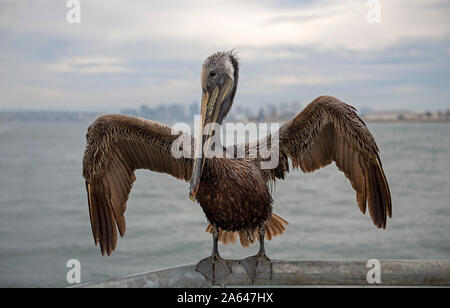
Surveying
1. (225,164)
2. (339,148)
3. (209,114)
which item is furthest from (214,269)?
(339,148)

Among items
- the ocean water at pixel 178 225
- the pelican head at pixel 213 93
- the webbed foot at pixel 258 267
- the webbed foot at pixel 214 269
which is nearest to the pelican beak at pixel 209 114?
the pelican head at pixel 213 93

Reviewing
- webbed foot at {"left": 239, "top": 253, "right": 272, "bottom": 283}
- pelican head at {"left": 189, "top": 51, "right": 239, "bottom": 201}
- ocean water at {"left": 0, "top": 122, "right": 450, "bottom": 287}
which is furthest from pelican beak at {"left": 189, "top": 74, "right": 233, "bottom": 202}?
ocean water at {"left": 0, "top": 122, "right": 450, "bottom": 287}

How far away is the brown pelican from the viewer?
2600 mm

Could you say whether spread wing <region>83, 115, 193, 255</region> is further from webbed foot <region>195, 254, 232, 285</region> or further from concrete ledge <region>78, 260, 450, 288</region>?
concrete ledge <region>78, 260, 450, 288</region>

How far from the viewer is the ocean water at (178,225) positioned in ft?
41.4

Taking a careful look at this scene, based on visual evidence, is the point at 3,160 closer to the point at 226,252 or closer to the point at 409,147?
the point at 226,252

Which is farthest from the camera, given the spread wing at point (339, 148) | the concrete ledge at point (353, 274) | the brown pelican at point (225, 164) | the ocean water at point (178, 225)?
the ocean water at point (178, 225)

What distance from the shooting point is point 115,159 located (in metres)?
3.09

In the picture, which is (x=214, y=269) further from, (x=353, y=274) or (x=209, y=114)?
(x=209, y=114)

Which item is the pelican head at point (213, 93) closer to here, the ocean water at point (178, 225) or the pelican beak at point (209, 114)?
the pelican beak at point (209, 114)

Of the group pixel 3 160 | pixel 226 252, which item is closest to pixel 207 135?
pixel 226 252

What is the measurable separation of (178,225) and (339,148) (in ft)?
40.2

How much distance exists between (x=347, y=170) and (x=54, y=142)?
34332 mm

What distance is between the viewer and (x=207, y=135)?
252 centimetres
